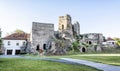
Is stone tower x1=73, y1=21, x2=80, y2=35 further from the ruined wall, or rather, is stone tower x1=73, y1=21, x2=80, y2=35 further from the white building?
the white building

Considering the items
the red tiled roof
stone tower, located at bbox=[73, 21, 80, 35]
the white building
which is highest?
stone tower, located at bbox=[73, 21, 80, 35]

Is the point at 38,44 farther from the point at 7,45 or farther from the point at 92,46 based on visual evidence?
the point at 92,46

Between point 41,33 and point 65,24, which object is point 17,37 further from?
point 65,24

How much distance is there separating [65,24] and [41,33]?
12830 mm

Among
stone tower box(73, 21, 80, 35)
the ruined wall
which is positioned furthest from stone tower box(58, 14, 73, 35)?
the ruined wall

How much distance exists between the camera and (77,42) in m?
66.2

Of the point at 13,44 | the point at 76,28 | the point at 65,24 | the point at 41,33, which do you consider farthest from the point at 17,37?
the point at 76,28

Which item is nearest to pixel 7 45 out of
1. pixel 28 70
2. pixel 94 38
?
pixel 94 38

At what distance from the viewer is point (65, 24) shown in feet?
223

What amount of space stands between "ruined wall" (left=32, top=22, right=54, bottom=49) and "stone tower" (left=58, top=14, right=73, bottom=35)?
8.29m

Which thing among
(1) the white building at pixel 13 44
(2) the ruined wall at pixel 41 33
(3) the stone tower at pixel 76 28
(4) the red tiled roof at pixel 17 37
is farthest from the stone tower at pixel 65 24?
(1) the white building at pixel 13 44

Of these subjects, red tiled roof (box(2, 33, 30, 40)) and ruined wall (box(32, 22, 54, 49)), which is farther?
ruined wall (box(32, 22, 54, 49))

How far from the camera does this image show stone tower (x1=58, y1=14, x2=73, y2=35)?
222ft

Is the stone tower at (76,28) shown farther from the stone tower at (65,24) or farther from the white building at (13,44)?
the white building at (13,44)
